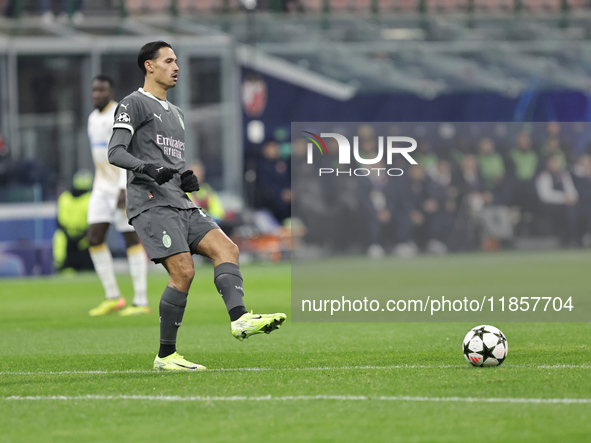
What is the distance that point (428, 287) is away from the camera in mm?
13164

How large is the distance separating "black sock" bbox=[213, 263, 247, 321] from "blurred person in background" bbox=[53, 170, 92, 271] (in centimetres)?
1317

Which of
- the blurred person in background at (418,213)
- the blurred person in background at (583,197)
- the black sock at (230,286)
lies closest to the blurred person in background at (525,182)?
the blurred person in background at (583,197)

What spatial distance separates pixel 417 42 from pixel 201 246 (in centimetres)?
2362

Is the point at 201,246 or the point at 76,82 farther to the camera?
the point at 76,82

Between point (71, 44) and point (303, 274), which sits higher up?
point (71, 44)

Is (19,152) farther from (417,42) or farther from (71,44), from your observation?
(417,42)

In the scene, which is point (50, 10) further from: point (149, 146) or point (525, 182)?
point (149, 146)

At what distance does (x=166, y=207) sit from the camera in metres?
6.21

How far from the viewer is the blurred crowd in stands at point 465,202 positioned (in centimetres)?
2211

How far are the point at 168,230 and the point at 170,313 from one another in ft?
1.78

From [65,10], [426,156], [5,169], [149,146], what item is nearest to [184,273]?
[149,146]

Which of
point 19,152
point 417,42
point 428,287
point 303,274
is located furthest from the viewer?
point 417,42

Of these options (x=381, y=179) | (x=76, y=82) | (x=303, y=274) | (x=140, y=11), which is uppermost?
(x=140, y=11)

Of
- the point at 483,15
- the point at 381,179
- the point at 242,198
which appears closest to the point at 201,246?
the point at 381,179
